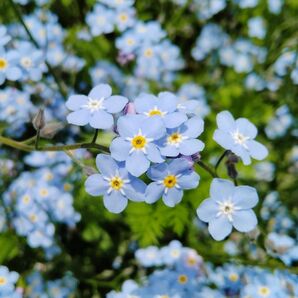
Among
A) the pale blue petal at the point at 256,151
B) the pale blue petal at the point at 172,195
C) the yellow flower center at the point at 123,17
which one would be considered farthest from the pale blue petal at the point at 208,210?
the yellow flower center at the point at 123,17

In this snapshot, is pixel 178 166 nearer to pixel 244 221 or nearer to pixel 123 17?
pixel 244 221

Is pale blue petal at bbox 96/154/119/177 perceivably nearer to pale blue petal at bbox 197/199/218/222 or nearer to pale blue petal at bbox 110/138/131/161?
pale blue petal at bbox 110/138/131/161

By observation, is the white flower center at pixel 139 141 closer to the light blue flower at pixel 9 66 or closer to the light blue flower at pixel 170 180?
the light blue flower at pixel 170 180

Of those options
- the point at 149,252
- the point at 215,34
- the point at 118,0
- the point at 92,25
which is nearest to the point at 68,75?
the point at 92,25

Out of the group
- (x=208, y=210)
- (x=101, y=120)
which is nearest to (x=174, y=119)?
(x=101, y=120)

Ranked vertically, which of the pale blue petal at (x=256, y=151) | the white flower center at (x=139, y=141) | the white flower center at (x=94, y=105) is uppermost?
the white flower center at (x=94, y=105)

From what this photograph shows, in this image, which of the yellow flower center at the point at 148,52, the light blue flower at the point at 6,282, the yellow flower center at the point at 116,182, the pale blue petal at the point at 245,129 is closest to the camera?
the yellow flower center at the point at 116,182

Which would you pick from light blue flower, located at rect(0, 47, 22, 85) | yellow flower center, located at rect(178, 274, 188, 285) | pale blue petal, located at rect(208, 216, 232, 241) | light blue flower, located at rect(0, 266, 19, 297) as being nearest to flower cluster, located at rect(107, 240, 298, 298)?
yellow flower center, located at rect(178, 274, 188, 285)
